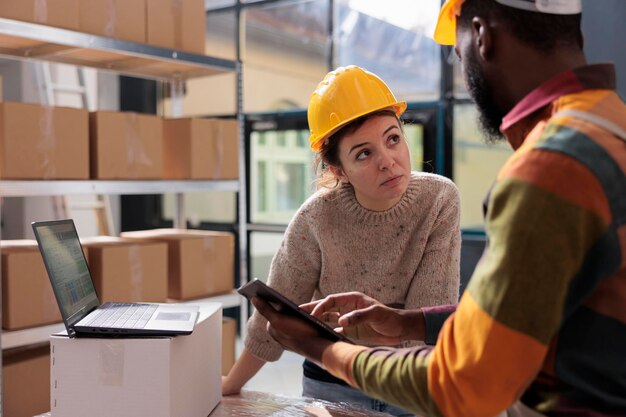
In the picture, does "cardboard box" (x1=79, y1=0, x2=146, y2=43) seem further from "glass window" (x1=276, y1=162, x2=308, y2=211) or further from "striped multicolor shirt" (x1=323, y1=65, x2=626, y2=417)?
"glass window" (x1=276, y1=162, x2=308, y2=211)

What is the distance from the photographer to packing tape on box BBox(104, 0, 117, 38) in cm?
263

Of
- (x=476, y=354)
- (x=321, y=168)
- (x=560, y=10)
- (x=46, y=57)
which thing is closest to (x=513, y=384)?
(x=476, y=354)

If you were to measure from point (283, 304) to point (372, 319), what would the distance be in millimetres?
271

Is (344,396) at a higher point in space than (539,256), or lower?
lower

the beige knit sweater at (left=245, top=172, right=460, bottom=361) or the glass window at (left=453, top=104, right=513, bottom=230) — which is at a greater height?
the glass window at (left=453, top=104, right=513, bottom=230)

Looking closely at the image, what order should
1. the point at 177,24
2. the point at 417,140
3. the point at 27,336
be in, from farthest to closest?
the point at 417,140 → the point at 177,24 → the point at 27,336

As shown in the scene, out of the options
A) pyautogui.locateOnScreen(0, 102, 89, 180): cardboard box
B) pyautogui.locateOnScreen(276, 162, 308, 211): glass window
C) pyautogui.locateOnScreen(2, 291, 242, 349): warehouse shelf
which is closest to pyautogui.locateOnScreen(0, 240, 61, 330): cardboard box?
pyautogui.locateOnScreen(2, 291, 242, 349): warehouse shelf

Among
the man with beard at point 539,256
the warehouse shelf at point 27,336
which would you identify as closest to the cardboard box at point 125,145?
the warehouse shelf at point 27,336

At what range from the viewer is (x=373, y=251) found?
1.75m

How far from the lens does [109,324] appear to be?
1324 millimetres

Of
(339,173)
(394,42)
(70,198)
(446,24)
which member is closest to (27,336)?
(339,173)

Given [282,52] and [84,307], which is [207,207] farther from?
[84,307]

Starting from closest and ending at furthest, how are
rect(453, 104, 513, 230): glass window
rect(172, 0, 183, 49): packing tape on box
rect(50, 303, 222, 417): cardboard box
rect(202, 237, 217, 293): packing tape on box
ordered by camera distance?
rect(50, 303, 222, 417): cardboard box, rect(172, 0, 183, 49): packing tape on box, rect(202, 237, 217, 293): packing tape on box, rect(453, 104, 513, 230): glass window

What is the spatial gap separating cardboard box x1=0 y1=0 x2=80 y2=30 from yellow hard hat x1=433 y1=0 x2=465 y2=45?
1629mm
